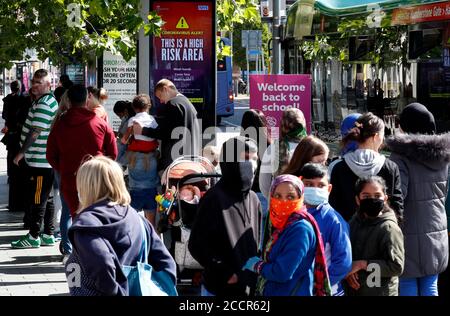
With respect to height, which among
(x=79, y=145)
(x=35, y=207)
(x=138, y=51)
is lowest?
(x=35, y=207)

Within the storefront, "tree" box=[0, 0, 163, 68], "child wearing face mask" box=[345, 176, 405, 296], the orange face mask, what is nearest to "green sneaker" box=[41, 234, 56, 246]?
"tree" box=[0, 0, 163, 68]

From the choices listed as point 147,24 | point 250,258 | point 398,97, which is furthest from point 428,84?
point 250,258

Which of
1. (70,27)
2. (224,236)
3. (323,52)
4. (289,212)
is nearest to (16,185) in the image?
(70,27)

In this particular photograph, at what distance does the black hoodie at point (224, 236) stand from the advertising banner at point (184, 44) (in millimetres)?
7606

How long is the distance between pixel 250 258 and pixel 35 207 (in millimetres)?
5828

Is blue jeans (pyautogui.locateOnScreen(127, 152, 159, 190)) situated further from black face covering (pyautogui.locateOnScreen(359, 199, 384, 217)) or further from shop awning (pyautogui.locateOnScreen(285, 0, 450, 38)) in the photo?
black face covering (pyautogui.locateOnScreen(359, 199, 384, 217))

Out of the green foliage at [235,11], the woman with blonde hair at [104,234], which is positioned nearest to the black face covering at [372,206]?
the woman with blonde hair at [104,234]

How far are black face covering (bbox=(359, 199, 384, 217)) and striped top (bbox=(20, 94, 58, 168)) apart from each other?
569cm

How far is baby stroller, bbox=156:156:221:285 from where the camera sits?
8359mm

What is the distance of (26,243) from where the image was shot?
11750mm
